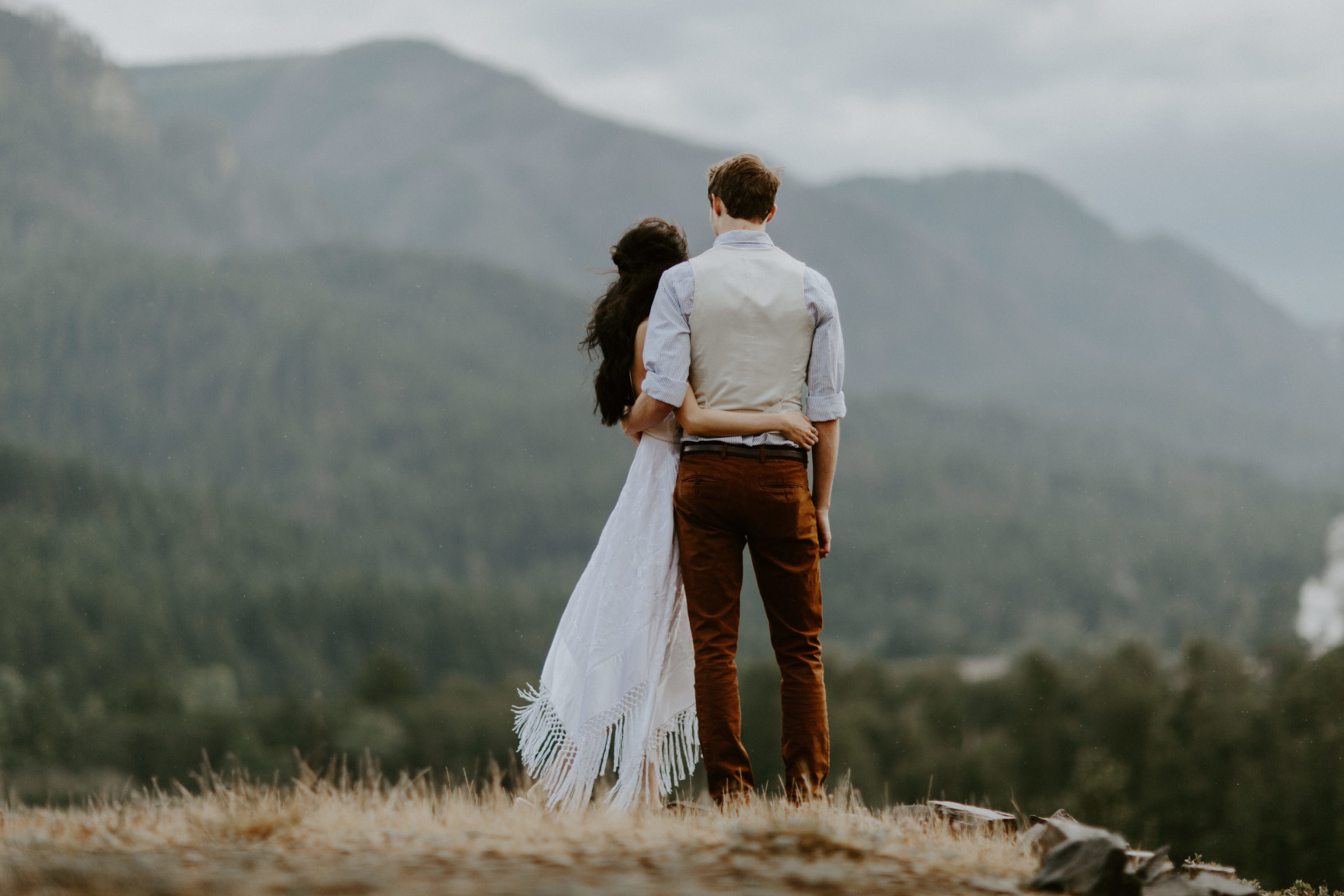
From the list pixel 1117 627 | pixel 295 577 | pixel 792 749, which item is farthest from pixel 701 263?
pixel 1117 627

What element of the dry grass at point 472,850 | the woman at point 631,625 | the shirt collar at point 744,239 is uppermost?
the shirt collar at point 744,239

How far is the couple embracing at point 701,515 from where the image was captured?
15.0 feet

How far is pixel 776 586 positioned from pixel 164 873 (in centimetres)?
225

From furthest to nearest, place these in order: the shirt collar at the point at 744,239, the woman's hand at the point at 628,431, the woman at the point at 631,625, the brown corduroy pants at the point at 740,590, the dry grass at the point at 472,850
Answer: the woman at the point at 631,625 → the woman's hand at the point at 628,431 → the shirt collar at the point at 744,239 → the brown corduroy pants at the point at 740,590 → the dry grass at the point at 472,850

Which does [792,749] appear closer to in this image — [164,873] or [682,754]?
[682,754]

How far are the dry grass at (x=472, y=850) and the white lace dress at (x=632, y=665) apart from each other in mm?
259

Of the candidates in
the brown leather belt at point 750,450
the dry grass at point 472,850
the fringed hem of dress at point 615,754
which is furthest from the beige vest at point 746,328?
the dry grass at point 472,850

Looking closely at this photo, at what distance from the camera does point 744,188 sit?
4672 millimetres

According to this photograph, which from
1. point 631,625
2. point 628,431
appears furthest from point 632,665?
point 628,431

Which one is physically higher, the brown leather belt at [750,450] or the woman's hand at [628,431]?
the woman's hand at [628,431]

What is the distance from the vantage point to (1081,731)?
56.9m

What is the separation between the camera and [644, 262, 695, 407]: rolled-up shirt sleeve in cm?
457

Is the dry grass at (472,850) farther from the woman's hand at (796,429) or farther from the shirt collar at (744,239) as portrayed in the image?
the shirt collar at (744,239)

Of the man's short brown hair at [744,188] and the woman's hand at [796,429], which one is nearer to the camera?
the woman's hand at [796,429]
